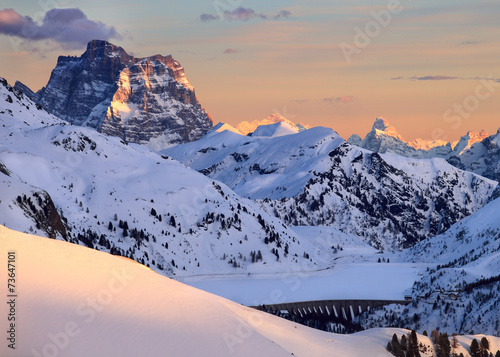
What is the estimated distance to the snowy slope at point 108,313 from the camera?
56.5 meters

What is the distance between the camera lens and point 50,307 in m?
58.9

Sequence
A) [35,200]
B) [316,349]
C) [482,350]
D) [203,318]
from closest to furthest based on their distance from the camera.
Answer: [203,318] < [316,349] < [482,350] < [35,200]

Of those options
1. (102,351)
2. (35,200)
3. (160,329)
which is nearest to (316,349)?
(160,329)

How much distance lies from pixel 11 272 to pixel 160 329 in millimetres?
13364

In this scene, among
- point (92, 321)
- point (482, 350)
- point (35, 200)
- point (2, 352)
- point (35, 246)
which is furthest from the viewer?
point (35, 200)

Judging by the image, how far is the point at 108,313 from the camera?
60.1 meters

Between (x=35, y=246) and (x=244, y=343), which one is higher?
(x=35, y=246)

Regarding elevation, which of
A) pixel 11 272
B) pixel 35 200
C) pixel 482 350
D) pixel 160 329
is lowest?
pixel 482 350

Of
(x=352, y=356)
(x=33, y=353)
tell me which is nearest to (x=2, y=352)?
(x=33, y=353)

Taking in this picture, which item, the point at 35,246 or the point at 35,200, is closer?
the point at 35,246

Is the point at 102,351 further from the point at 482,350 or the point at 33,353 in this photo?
the point at 482,350

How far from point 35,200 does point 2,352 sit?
140451 millimetres

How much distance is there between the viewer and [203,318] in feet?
205

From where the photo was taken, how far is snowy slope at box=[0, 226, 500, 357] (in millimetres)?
56469
